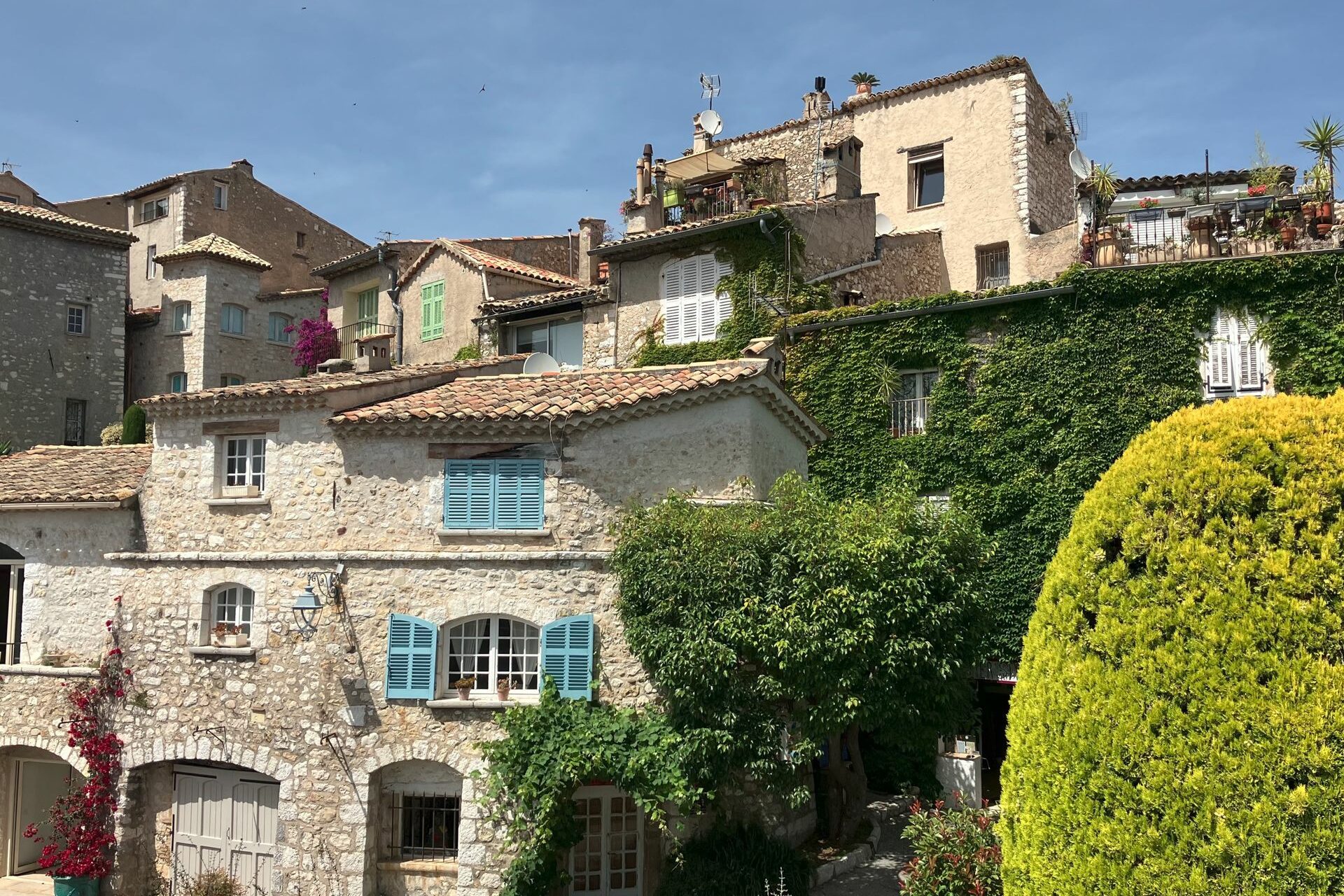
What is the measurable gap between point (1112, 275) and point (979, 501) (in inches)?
208

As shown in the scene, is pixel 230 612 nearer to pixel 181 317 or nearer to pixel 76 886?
pixel 76 886

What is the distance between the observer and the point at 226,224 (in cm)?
4338

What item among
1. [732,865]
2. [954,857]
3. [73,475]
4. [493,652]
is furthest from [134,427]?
[954,857]

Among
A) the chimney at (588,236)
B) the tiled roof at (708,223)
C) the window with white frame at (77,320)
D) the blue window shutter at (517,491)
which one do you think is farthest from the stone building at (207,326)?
the blue window shutter at (517,491)

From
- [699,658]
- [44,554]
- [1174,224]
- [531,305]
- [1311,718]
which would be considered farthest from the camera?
[531,305]

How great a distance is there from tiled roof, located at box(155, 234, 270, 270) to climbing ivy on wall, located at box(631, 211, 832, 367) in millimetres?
22424

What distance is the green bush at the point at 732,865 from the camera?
15.6 m

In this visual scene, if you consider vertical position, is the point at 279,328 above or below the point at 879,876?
Answer: above

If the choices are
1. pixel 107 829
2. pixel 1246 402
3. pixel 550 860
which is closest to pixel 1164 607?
pixel 1246 402

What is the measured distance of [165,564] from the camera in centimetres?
1850

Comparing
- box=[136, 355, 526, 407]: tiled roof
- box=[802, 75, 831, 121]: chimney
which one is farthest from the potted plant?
box=[136, 355, 526, 407]: tiled roof

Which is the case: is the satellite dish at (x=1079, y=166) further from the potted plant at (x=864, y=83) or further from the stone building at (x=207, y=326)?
the stone building at (x=207, y=326)

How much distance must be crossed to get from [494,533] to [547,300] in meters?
13.3

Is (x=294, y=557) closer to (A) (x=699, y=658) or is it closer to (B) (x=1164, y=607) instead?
(A) (x=699, y=658)
